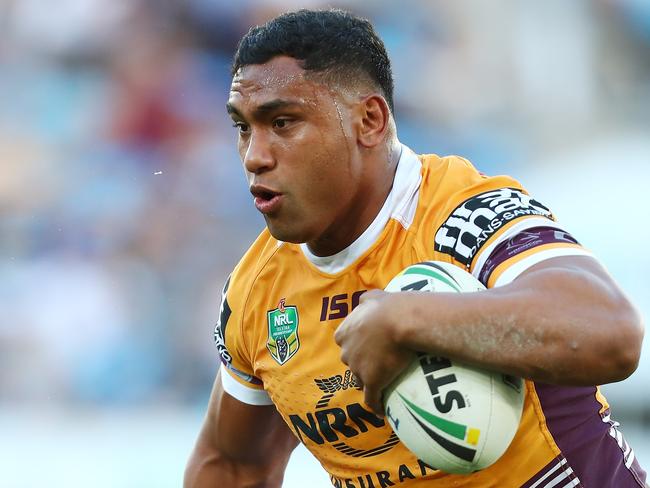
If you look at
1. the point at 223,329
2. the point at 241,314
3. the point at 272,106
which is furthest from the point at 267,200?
the point at 223,329

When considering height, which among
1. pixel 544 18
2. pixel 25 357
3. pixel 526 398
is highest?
pixel 544 18

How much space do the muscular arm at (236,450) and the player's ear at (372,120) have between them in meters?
1.09

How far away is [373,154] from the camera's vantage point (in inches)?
118

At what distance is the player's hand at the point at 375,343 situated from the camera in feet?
7.37

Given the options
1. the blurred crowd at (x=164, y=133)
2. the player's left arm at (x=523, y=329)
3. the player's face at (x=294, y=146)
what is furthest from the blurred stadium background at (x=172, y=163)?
the player's left arm at (x=523, y=329)

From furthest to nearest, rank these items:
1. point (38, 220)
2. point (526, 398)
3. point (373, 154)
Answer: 1. point (38, 220)
2. point (373, 154)
3. point (526, 398)

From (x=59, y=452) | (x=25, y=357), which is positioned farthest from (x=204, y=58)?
(x=59, y=452)

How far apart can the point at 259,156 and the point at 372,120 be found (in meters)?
0.41

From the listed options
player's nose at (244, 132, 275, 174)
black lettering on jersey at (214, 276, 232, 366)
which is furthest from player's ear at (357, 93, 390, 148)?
black lettering on jersey at (214, 276, 232, 366)

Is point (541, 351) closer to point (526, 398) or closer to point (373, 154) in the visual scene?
point (526, 398)

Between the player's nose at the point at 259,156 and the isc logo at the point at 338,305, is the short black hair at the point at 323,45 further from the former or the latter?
the isc logo at the point at 338,305

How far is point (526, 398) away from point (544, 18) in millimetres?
5359

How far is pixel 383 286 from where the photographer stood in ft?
9.55

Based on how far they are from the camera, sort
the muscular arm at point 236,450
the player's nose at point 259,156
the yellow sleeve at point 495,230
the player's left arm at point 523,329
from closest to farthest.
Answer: the player's left arm at point 523,329, the yellow sleeve at point 495,230, the player's nose at point 259,156, the muscular arm at point 236,450
